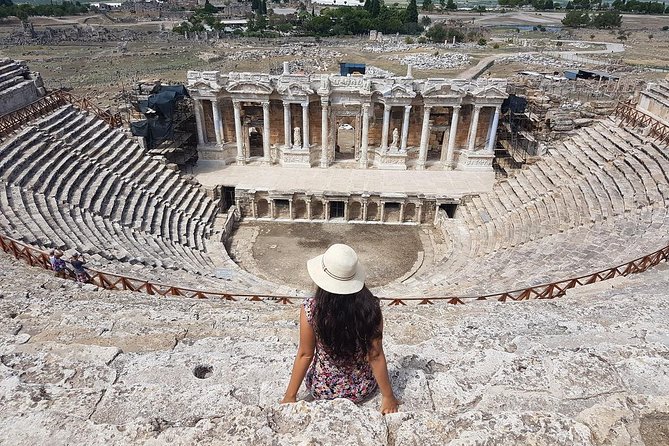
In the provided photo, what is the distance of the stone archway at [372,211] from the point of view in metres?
22.2

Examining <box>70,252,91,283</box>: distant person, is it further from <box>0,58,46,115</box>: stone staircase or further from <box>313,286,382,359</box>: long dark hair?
<box>0,58,46,115</box>: stone staircase

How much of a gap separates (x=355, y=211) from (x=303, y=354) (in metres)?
18.3

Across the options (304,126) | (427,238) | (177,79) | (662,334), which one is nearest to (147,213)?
(304,126)

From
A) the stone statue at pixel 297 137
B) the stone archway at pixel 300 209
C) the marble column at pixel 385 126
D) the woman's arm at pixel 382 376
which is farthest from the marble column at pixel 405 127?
the woman's arm at pixel 382 376

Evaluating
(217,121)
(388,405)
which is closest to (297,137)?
(217,121)

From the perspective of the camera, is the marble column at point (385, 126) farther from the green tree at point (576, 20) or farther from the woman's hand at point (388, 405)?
the green tree at point (576, 20)

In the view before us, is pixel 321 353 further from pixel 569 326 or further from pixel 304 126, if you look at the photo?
pixel 304 126

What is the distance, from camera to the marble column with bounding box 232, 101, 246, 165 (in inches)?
955

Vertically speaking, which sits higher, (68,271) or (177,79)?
(68,271)

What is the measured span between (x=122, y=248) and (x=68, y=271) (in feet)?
12.0

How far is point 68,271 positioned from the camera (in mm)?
10297

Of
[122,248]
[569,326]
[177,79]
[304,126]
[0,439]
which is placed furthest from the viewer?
[177,79]

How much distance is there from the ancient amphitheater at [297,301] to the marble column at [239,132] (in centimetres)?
388

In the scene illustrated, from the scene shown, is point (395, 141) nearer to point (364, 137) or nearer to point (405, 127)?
point (405, 127)
